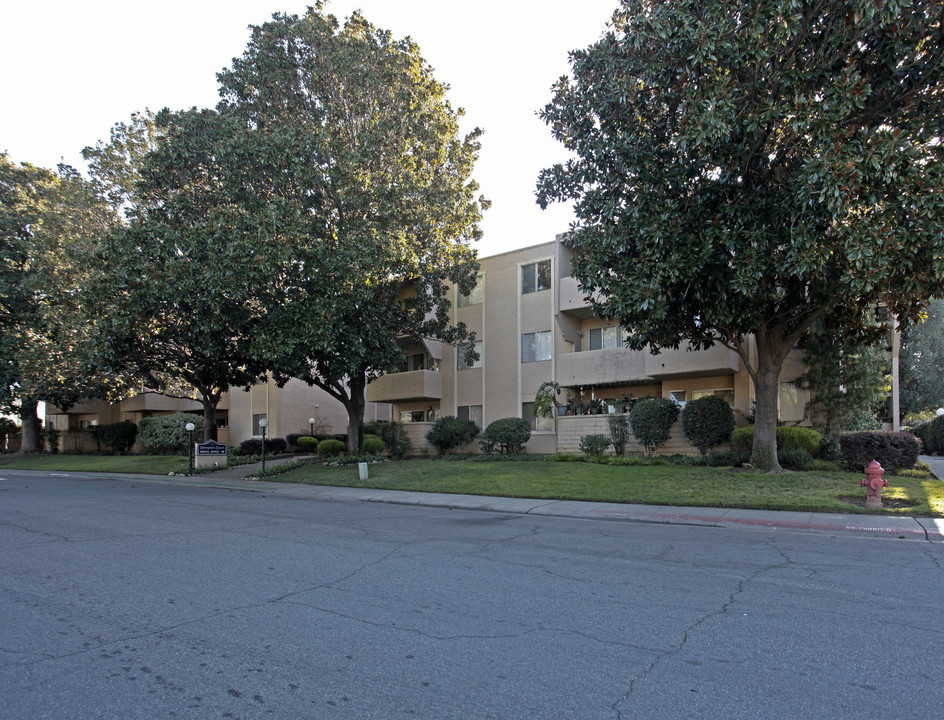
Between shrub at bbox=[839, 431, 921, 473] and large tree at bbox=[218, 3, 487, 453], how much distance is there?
47.5 feet

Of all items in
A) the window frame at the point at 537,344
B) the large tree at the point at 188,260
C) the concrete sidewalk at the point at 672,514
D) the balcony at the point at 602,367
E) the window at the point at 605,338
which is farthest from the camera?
the window frame at the point at 537,344

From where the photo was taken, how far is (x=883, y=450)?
1684cm

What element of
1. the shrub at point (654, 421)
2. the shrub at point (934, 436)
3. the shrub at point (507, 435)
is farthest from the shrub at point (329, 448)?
the shrub at point (934, 436)

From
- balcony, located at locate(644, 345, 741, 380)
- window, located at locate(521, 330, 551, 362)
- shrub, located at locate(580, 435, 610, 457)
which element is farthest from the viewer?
window, located at locate(521, 330, 551, 362)

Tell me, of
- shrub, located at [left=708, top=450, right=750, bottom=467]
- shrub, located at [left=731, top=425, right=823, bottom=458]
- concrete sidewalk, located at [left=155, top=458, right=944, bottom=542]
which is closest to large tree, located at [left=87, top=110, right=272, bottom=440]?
concrete sidewalk, located at [left=155, top=458, right=944, bottom=542]

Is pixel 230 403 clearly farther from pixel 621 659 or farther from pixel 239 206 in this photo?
pixel 621 659

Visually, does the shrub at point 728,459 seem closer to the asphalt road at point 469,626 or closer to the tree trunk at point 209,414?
the asphalt road at point 469,626

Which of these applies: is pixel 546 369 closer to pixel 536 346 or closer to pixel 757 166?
pixel 536 346

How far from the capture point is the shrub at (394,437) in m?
29.6

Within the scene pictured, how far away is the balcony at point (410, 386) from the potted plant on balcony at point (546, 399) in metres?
5.78

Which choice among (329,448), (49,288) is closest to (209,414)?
(329,448)

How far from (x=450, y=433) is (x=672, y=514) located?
16.0 meters

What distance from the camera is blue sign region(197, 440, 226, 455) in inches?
1078

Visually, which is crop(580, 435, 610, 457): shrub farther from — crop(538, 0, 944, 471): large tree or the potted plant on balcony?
crop(538, 0, 944, 471): large tree
